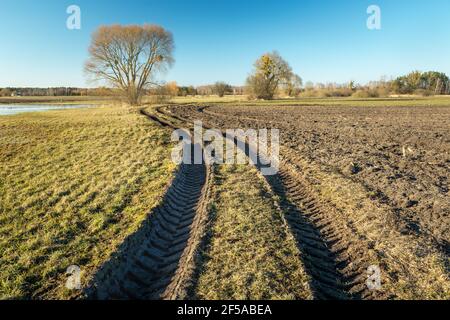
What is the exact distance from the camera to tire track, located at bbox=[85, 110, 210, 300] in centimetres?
465

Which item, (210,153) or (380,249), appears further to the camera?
(210,153)

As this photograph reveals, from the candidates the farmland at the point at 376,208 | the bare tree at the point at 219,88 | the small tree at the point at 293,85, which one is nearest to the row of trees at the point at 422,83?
the small tree at the point at 293,85

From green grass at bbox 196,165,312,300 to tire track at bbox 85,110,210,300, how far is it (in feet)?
1.04

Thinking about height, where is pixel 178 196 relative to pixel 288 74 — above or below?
below

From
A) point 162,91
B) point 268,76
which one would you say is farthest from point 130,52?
point 268,76

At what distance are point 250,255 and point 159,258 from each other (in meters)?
1.55

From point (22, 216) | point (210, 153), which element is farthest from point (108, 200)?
point (210, 153)

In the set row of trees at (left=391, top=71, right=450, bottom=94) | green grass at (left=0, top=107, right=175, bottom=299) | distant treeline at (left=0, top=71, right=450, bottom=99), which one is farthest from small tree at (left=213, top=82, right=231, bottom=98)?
green grass at (left=0, top=107, right=175, bottom=299)

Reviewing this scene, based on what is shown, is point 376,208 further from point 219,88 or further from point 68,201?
point 219,88

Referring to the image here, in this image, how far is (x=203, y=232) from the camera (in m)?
6.19

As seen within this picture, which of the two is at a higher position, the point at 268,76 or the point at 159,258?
the point at 268,76

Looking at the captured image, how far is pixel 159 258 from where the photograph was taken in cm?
557
